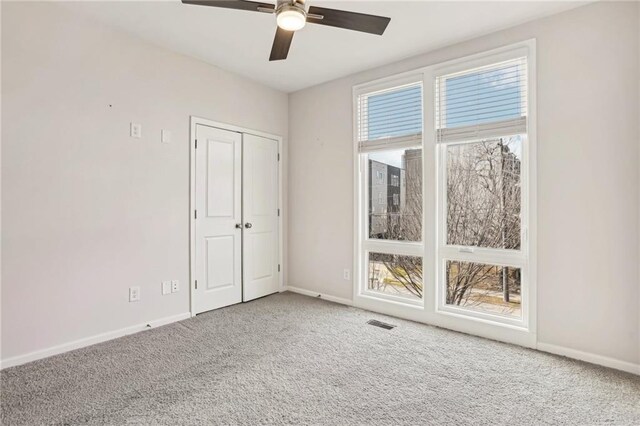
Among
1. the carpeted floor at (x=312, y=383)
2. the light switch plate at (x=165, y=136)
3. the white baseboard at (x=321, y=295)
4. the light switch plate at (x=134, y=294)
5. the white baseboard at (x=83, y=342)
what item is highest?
the light switch plate at (x=165, y=136)

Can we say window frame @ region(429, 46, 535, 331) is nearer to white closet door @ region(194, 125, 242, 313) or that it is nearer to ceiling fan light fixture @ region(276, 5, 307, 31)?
ceiling fan light fixture @ region(276, 5, 307, 31)

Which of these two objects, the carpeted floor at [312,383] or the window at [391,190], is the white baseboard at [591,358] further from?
the window at [391,190]

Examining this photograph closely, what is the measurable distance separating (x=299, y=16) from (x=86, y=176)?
2209mm

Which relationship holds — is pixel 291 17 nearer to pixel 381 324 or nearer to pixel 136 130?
pixel 136 130

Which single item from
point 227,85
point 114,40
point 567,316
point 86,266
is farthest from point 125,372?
point 567,316

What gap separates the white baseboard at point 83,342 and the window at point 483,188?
9.09 ft

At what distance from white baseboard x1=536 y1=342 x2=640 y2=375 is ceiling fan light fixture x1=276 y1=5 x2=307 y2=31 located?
119 inches

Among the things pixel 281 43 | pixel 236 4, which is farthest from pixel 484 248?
pixel 236 4

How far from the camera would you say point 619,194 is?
2.44 m

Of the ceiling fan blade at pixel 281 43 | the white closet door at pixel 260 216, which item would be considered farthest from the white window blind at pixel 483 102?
the white closet door at pixel 260 216

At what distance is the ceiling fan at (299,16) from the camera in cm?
185

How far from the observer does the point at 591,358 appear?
2.54 metres

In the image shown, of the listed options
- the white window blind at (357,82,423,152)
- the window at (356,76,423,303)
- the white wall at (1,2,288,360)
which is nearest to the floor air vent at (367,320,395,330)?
the window at (356,76,423,303)

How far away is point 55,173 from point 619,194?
4.28 meters
